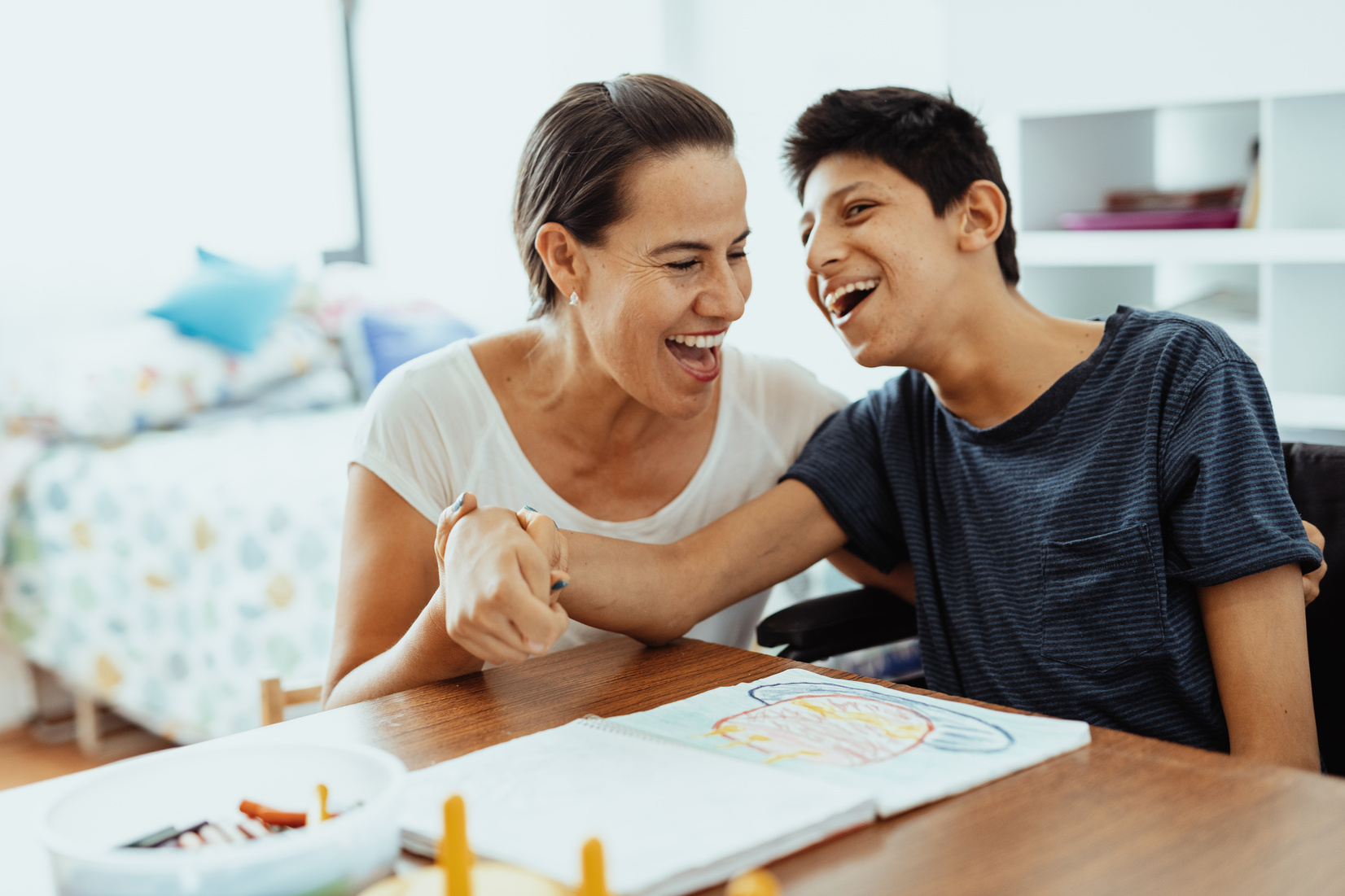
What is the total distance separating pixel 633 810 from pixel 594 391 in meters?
0.81

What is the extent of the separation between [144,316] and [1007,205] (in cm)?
276

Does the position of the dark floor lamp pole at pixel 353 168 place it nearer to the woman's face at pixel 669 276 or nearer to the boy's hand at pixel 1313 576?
the woman's face at pixel 669 276

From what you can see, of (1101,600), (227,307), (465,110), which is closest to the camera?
(1101,600)

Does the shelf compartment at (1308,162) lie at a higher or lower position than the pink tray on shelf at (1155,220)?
higher

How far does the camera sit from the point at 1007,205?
1.50m

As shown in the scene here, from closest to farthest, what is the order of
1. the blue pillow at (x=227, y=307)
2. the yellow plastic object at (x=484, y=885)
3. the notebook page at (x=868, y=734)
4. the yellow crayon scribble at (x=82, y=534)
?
the yellow plastic object at (x=484, y=885), the notebook page at (x=868, y=734), the yellow crayon scribble at (x=82, y=534), the blue pillow at (x=227, y=307)

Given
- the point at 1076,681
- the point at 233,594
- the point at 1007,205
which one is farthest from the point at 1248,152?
the point at 233,594

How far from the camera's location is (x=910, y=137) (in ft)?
4.77

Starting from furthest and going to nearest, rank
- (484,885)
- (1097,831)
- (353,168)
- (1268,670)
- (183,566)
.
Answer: (353,168) < (183,566) < (1268,670) < (1097,831) < (484,885)

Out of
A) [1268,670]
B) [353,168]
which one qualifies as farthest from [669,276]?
[353,168]

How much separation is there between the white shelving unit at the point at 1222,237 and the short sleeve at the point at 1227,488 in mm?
1295

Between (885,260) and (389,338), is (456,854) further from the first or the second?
(389,338)

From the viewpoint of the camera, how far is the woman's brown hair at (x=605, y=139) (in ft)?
4.60

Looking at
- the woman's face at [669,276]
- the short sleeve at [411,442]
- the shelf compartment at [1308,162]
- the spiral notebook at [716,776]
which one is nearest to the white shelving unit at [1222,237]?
the shelf compartment at [1308,162]
